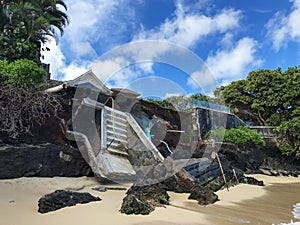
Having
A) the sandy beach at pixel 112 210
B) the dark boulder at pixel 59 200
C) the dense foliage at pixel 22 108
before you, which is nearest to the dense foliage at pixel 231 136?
the sandy beach at pixel 112 210

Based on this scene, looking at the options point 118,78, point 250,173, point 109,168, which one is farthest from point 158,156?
point 250,173

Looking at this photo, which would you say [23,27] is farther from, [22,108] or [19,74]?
[22,108]

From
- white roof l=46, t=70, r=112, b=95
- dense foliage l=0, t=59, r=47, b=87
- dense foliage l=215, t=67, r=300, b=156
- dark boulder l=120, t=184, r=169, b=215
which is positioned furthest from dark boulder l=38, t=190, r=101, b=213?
dense foliage l=215, t=67, r=300, b=156

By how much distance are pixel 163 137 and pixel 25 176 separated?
24.4ft

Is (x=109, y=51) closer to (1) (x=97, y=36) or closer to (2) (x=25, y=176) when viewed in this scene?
(1) (x=97, y=36)

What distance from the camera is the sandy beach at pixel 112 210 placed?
3.33 meters

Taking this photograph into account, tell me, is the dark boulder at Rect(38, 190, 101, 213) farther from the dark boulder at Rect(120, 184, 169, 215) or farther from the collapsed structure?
the collapsed structure

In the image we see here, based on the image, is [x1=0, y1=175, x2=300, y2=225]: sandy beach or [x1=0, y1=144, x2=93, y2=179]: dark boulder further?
[x1=0, y1=144, x2=93, y2=179]: dark boulder

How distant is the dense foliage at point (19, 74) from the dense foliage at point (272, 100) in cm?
1515

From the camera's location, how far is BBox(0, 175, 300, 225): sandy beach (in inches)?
131

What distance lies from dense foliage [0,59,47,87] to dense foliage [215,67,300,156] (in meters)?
15.1

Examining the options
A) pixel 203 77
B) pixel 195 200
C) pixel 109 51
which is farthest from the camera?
pixel 203 77

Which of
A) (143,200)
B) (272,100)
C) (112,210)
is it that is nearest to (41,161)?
(112,210)

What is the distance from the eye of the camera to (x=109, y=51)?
293 inches
